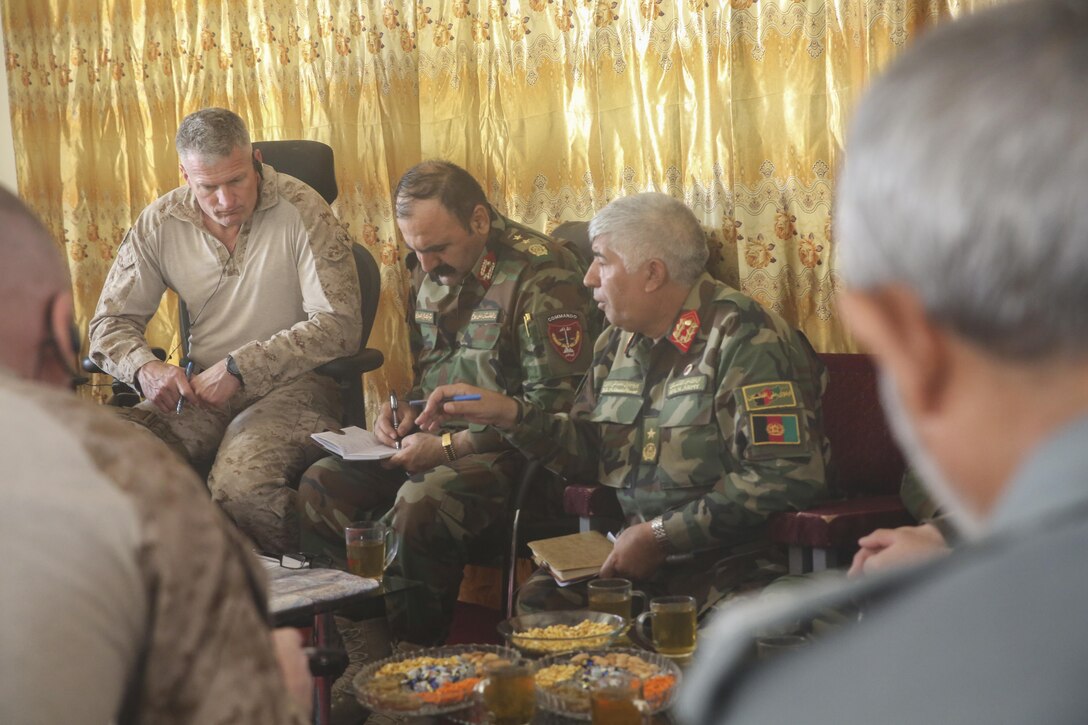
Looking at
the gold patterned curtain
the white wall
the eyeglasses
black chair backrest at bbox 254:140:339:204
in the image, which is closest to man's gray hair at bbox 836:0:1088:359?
the eyeglasses

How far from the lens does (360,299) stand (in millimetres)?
3664

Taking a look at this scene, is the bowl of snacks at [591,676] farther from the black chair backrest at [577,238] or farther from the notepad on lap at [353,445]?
the black chair backrest at [577,238]

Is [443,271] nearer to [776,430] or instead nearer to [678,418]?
[678,418]

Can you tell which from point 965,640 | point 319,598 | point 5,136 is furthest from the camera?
point 5,136

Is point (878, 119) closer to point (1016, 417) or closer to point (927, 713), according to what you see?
point (1016, 417)

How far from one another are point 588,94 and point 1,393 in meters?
3.06

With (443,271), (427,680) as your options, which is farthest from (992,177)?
(443,271)

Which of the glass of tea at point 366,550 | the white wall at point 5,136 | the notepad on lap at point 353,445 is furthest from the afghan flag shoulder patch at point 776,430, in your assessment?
the white wall at point 5,136

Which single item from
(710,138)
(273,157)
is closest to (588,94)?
(710,138)

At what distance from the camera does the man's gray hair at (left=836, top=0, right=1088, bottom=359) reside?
493 millimetres

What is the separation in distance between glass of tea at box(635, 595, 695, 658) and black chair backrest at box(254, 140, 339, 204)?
7.88ft

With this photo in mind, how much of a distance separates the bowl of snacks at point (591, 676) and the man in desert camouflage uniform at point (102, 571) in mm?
772

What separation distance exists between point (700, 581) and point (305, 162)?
2.14 metres

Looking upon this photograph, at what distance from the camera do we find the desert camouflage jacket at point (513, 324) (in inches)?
125
